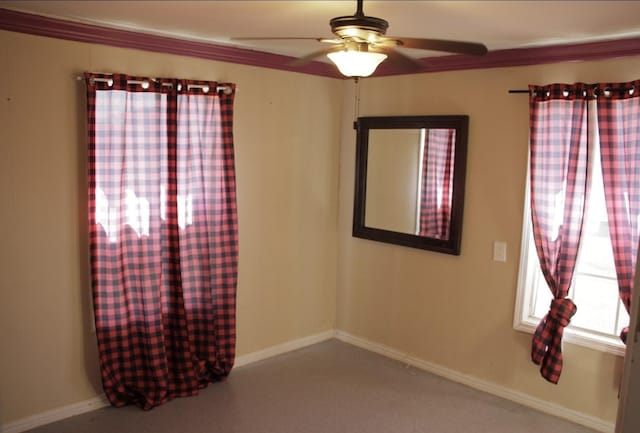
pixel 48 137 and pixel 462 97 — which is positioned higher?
pixel 462 97

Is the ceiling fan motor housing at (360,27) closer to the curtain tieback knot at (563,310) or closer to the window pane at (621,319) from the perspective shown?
the curtain tieback knot at (563,310)

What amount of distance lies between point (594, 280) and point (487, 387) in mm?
1031

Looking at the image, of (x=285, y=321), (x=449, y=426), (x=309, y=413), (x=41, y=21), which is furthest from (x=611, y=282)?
(x=41, y=21)

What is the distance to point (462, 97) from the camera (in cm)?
379

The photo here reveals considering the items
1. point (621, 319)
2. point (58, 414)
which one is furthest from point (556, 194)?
point (58, 414)

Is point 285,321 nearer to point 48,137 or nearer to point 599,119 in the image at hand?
point 48,137

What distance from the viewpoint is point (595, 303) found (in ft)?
11.1

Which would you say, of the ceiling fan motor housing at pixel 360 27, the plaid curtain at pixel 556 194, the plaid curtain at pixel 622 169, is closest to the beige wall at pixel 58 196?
the ceiling fan motor housing at pixel 360 27

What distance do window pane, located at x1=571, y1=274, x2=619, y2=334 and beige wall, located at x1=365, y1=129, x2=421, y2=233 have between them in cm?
121

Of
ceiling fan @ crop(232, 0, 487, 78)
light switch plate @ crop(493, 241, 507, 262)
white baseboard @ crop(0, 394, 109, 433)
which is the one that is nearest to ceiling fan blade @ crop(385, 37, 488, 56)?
ceiling fan @ crop(232, 0, 487, 78)

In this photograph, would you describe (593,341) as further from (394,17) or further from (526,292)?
(394,17)

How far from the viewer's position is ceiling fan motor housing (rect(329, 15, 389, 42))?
2.06 meters

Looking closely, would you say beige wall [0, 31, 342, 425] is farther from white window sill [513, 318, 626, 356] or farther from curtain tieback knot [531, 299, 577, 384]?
white window sill [513, 318, 626, 356]

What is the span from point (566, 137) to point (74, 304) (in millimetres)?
3078
